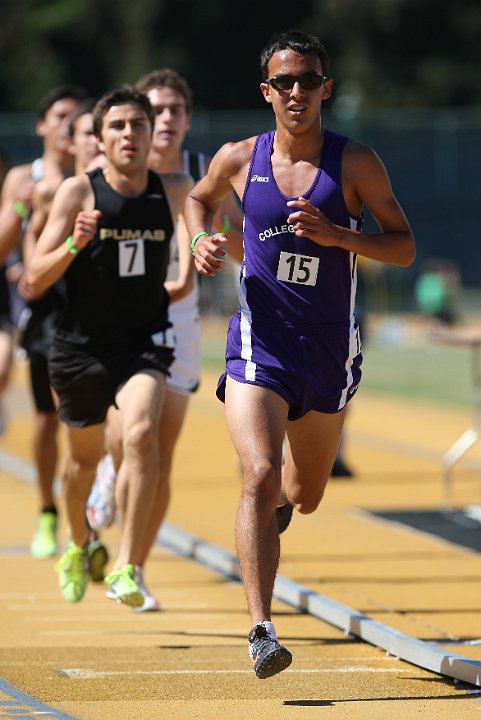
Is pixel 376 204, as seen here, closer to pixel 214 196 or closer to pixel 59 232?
pixel 214 196

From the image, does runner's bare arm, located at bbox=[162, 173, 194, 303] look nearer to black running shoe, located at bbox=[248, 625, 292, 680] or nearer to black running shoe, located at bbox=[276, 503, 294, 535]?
black running shoe, located at bbox=[276, 503, 294, 535]

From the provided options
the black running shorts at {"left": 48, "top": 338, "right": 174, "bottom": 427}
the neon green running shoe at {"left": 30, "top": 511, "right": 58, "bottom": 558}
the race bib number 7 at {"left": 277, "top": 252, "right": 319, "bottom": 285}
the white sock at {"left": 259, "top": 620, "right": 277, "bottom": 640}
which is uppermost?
the race bib number 7 at {"left": 277, "top": 252, "right": 319, "bottom": 285}

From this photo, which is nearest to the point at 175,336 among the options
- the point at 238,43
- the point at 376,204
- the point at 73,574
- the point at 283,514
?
the point at 73,574

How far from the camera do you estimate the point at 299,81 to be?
21.2ft

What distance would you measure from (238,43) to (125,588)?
2217 inches

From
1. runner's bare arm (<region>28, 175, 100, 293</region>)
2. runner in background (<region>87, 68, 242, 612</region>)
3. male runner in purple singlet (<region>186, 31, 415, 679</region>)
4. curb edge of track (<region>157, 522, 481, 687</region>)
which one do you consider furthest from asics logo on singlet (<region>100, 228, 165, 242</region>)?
curb edge of track (<region>157, 522, 481, 687</region>)

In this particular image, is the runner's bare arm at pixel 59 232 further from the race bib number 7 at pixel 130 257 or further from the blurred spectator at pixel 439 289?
the blurred spectator at pixel 439 289

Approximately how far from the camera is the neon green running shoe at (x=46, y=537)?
989 centimetres

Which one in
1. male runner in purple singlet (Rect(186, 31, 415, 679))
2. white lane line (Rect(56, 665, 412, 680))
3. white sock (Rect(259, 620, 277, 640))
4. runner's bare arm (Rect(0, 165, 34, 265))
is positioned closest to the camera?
white sock (Rect(259, 620, 277, 640))

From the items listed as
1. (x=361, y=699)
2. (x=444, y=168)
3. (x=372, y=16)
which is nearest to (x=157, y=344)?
(x=361, y=699)

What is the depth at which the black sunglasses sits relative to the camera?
646 cm

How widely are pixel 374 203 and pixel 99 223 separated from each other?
5.98ft

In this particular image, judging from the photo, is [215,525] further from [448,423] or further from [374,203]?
[448,423]

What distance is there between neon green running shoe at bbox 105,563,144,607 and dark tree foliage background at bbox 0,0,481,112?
52.6 metres
